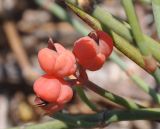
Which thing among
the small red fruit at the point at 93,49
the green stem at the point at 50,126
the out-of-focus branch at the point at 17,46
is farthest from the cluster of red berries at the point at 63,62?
the out-of-focus branch at the point at 17,46

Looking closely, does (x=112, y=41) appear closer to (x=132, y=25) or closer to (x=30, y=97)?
(x=132, y=25)

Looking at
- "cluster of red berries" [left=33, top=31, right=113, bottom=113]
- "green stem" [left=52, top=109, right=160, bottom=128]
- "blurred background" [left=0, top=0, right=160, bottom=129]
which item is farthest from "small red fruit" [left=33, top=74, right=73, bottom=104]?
"blurred background" [left=0, top=0, right=160, bottom=129]

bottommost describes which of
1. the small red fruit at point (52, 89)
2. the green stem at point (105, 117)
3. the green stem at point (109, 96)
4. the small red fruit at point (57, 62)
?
the green stem at point (105, 117)

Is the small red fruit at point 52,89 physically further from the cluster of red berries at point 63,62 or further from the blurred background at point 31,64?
the blurred background at point 31,64

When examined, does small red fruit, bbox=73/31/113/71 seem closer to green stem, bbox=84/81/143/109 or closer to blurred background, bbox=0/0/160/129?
green stem, bbox=84/81/143/109

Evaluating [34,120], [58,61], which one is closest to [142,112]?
[58,61]

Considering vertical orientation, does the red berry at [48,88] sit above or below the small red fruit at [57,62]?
below

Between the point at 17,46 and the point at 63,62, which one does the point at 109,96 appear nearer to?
the point at 63,62
